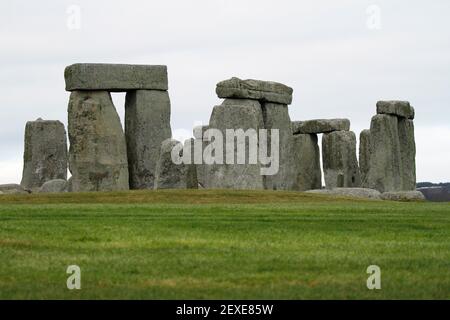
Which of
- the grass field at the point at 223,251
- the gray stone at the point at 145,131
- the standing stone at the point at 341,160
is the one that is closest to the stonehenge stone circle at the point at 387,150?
the standing stone at the point at 341,160

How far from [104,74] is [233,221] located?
17078mm

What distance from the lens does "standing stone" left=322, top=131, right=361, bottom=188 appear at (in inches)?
1906

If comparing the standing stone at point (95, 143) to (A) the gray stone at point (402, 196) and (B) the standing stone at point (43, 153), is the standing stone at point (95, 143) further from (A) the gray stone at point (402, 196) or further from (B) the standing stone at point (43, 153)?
(A) the gray stone at point (402, 196)

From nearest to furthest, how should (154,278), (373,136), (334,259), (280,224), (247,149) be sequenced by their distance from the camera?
1. (154,278)
2. (334,259)
3. (280,224)
4. (247,149)
5. (373,136)

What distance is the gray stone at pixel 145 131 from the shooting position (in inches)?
1623

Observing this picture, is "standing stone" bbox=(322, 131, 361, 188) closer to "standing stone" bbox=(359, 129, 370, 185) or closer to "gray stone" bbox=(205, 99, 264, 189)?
"standing stone" bbox=(359, 129, 370, 185)

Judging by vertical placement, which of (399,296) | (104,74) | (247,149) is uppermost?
(104,74)

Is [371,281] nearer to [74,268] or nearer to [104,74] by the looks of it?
[74,268]

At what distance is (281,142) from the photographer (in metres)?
42.0

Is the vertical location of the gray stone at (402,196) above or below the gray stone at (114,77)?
below

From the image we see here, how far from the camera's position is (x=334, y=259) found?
16.8m

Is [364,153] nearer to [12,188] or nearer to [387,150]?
[387,150]

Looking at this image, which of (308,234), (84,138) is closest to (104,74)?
(84,138)

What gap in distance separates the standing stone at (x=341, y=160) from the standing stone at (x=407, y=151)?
5.95 ft
